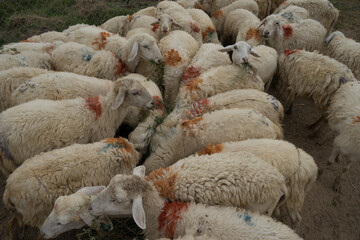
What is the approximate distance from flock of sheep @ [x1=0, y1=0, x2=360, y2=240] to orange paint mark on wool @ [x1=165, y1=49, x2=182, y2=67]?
0.02 metres

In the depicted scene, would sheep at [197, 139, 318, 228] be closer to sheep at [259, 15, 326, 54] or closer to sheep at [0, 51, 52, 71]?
sheep at [0, 51, 52, 71]

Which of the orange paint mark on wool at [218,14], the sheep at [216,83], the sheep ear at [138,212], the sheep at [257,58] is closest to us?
the sheep ear at [138,212]

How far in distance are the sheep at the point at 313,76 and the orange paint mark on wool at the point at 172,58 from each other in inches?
82.1

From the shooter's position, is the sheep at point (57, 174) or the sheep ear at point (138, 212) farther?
the sheep at point (57, 174)

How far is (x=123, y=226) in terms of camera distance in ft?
10.2

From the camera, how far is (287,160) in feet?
10.6

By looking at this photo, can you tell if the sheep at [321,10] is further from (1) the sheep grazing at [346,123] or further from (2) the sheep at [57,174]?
(2) the sheep at [57,174]

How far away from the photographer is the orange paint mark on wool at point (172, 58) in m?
5.07

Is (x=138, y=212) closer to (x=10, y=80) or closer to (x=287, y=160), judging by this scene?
(x=287, y=160)

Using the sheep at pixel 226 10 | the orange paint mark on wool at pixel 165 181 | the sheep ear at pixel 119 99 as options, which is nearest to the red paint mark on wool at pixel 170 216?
the orange paint mark on wool at pixel 165 181

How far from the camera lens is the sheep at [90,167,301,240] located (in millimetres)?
2557

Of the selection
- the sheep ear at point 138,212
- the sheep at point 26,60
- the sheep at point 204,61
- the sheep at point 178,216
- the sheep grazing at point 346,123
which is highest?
the sheep at point 26,60

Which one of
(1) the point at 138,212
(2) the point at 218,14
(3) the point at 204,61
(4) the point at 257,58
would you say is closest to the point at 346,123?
(4) the point at 257,58

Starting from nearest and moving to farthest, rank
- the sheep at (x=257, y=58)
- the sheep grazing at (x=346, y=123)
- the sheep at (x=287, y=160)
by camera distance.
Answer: the sheep at (x=287, y=160)
the sheep grazing at (x=346, y=123)
the sheep at (x=257, y=58)
